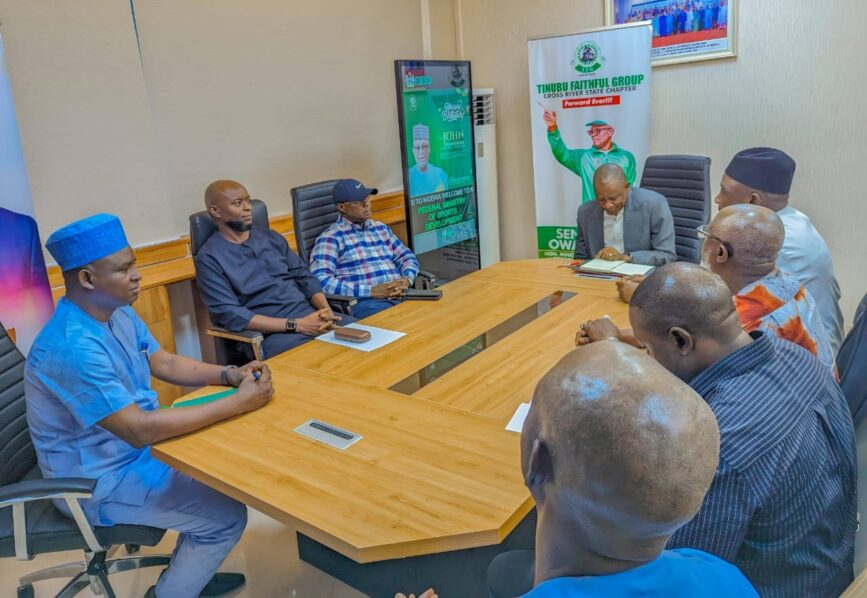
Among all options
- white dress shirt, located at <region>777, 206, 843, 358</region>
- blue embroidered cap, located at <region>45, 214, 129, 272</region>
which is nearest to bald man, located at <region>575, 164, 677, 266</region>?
white dress shirt, located at <region>777, 206, 843, 358</region>

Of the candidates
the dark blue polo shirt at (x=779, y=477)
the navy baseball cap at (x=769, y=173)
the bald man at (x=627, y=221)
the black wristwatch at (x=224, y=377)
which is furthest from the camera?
the bald man at (x=627, y=221)

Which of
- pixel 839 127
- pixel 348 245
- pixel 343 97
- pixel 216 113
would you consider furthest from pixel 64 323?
pixel 839 127

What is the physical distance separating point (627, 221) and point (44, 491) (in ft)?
9.19

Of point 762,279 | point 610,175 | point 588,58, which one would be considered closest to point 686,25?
point 588,58

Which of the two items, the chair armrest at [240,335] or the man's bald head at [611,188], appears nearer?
the chair armrest at [240,335]

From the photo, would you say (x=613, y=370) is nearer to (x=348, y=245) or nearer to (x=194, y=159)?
(x=348, y=245)

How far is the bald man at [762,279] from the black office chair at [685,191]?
6.17 ft

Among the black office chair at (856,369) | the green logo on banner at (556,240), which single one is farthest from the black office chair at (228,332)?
the green logo on banner at (556,240)

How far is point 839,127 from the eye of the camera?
12.6 feet

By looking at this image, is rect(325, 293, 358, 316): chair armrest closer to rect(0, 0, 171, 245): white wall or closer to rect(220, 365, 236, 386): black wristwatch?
rect(0, 0, 171, 245): white wall

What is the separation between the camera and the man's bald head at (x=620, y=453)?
0.69 metres

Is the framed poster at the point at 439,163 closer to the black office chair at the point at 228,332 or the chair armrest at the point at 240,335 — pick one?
the black office chair at the point at 228,332

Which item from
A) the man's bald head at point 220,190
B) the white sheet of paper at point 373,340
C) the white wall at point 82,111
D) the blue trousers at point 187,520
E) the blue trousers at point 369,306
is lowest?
the blue trousers at point 187,520

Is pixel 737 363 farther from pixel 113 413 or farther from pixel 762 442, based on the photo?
pixel 113 413
